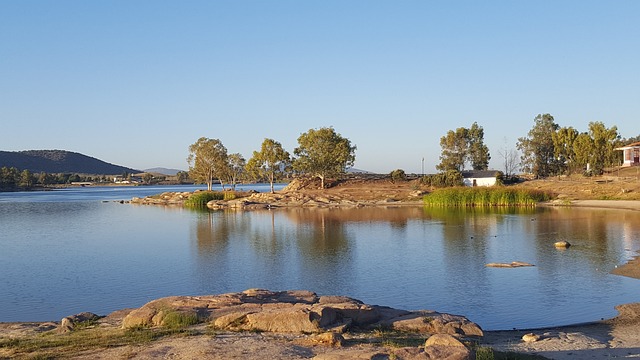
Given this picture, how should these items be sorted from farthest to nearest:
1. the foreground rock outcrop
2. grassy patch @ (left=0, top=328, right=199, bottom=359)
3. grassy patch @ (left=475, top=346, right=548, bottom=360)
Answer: the foreground rock outcrop, grassy patch @ (left=0, top=328, right=199, bottom=359), grassy patch @ (left=475, top=346, right=548, bottom=360)

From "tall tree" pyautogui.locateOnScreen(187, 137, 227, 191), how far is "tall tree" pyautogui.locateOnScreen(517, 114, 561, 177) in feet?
177

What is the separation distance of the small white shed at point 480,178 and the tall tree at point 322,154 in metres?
20.6

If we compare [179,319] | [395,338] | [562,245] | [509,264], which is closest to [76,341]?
[179,319]

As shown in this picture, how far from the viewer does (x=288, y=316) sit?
49.7 feet

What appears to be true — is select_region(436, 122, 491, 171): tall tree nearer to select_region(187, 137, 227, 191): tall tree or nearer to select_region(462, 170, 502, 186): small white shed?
select_region(462, 170, 502, 186): small white shed

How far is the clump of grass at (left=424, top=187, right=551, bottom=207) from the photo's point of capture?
77.8 metres

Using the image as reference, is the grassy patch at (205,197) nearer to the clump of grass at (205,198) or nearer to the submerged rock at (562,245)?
the clump of grass at (205,198)

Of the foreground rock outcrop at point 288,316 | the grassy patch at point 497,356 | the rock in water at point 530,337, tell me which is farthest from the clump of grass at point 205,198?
the grassy patch at point 497,356

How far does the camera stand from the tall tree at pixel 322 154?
10181cm

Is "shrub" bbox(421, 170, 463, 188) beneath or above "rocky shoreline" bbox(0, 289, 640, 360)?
above

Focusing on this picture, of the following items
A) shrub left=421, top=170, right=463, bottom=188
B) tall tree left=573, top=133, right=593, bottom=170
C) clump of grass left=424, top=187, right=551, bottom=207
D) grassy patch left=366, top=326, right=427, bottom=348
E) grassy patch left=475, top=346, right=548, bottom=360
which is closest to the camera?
grassy patch left=475, top=346, right=548, bottom=360

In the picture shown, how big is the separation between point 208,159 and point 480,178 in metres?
47.2

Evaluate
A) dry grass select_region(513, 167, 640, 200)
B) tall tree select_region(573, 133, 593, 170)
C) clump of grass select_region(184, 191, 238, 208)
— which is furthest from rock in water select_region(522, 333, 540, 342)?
tall tree select_region(573, 133, 593, 170)

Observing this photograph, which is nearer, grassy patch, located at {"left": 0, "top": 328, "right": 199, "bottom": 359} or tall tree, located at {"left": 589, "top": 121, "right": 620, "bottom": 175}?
grassy patch, located at {"left": 0, "top": 328, "right": 199, "bottom": 359}
